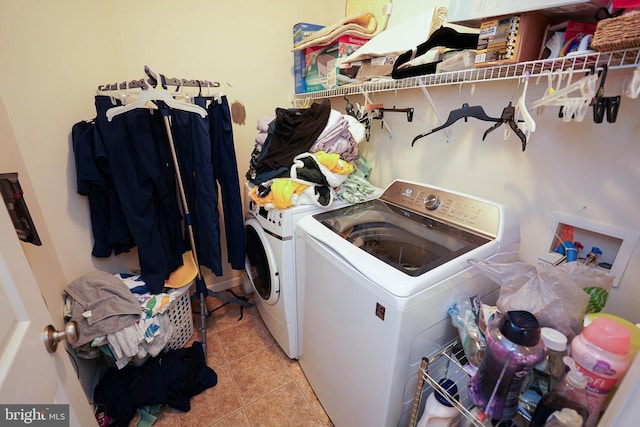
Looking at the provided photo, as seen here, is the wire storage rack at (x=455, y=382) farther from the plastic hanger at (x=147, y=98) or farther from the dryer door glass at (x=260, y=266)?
the plastic hanger at (x=147, y=98)

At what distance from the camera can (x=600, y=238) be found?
1003 millimetres

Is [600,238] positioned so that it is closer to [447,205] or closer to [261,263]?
[447,205]

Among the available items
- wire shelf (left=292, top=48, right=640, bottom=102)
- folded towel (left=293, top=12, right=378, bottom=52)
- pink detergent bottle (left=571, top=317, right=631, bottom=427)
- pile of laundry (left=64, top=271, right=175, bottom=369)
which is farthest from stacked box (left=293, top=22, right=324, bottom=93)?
pink detergent bottle (left=571, top=317, right=631, bottom=427)

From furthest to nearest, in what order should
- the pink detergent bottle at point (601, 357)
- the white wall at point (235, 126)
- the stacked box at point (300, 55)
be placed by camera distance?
the stacked box at point (300, 55), the white wall at point (235, 126), the pink detergent bottle at point (601, 357)

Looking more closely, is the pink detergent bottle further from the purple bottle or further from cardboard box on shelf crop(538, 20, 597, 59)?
cardboard box on shelf crop(538, 20, 597, 59)

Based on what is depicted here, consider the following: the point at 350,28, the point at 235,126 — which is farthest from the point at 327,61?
the point at 235,126

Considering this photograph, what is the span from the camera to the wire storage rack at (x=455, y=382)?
0.76 meters

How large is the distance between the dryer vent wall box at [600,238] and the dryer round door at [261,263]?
1277mm

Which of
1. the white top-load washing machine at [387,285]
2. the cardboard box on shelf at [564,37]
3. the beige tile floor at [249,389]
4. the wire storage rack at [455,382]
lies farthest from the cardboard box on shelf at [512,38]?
the beige tile floor at [249,389]

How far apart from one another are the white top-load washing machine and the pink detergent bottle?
0.35m

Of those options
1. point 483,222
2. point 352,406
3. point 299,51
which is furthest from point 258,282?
point 299,51

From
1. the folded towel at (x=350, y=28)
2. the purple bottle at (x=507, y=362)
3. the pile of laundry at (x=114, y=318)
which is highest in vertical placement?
the folded towel at (x=350, y=28)

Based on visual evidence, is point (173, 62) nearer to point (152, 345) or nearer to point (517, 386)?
point (152, 345)

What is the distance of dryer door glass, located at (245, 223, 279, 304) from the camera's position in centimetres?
152
